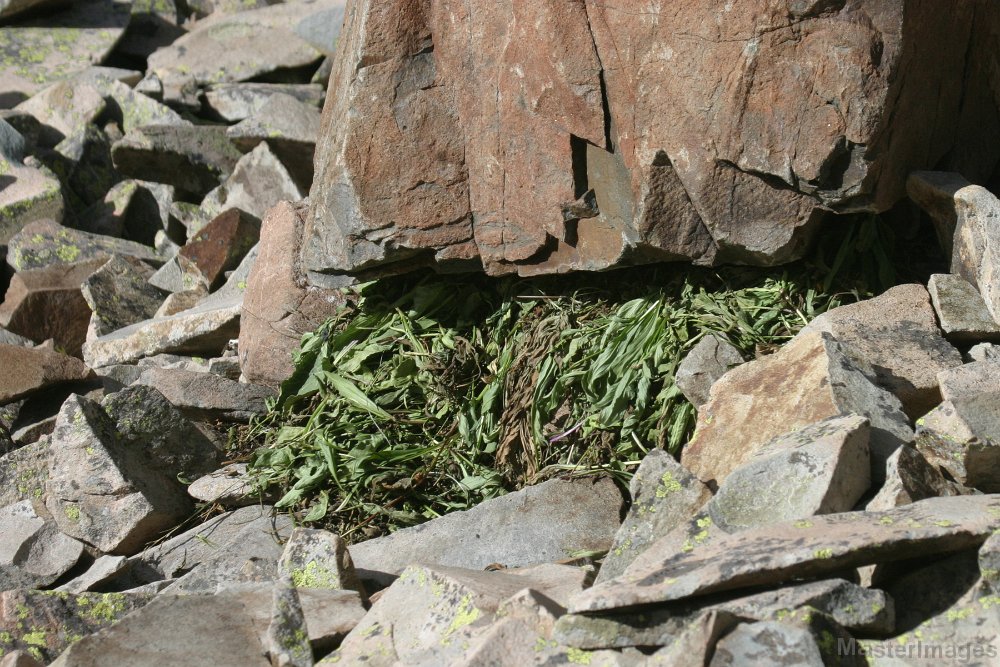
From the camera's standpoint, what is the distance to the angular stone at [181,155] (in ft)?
21.9

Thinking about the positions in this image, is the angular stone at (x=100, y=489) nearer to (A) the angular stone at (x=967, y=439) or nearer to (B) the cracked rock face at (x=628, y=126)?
(B) the cracked rock face at (x=628, y=126)

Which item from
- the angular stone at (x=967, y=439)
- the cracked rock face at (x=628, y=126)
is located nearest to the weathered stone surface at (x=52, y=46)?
the cracked rock face at (x=628, y=126)

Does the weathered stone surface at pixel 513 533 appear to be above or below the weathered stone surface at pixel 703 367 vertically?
below

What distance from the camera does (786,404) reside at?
2998 mm

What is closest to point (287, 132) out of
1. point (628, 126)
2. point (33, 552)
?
point (33, 552)

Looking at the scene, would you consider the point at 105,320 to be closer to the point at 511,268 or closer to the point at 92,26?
the point at 511,268

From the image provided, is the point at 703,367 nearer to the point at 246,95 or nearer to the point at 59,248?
the point at 59,248

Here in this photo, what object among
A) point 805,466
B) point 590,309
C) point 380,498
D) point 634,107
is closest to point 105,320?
point 380,498

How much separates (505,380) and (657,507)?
1136mm

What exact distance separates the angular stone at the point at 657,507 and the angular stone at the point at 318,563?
0.68 meters

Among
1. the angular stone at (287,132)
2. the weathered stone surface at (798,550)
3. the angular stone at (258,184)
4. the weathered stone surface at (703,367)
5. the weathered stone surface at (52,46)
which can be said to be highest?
the weathered stone surface at (52,46)

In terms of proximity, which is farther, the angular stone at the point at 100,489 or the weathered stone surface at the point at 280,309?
the weathered stone surface at the point at 280,309

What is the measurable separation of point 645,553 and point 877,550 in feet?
1.83

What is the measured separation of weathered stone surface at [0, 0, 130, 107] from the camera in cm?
824
